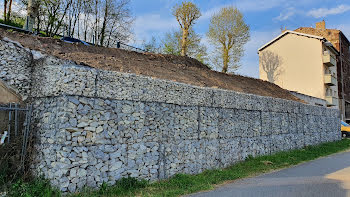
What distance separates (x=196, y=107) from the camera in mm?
8953

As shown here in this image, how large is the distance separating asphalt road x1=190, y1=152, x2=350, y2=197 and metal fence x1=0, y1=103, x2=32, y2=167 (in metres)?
4.24

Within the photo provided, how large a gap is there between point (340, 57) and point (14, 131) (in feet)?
137

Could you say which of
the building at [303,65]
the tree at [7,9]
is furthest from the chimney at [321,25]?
the tree at [7,9]

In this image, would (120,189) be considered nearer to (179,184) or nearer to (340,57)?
(179,184)

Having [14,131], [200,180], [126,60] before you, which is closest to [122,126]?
[14,131]

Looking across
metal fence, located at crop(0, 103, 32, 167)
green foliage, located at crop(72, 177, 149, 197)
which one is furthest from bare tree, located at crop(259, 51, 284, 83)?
metal fence, located at crop(0, 103, 32, 167)

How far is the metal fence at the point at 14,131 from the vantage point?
6.09m

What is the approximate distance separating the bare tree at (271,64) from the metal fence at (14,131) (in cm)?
3104

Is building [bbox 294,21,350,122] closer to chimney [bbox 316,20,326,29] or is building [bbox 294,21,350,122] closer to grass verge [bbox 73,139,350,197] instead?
chimney [bbox 316,20,326,29]

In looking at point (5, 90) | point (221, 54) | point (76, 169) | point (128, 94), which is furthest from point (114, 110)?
point (221, 54)

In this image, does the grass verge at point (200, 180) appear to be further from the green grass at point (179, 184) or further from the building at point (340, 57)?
the building at point (340, 57)

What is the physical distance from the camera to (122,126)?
6832mm

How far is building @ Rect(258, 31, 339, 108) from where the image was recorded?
30828 millimetres

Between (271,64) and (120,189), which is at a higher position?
(271,64)
